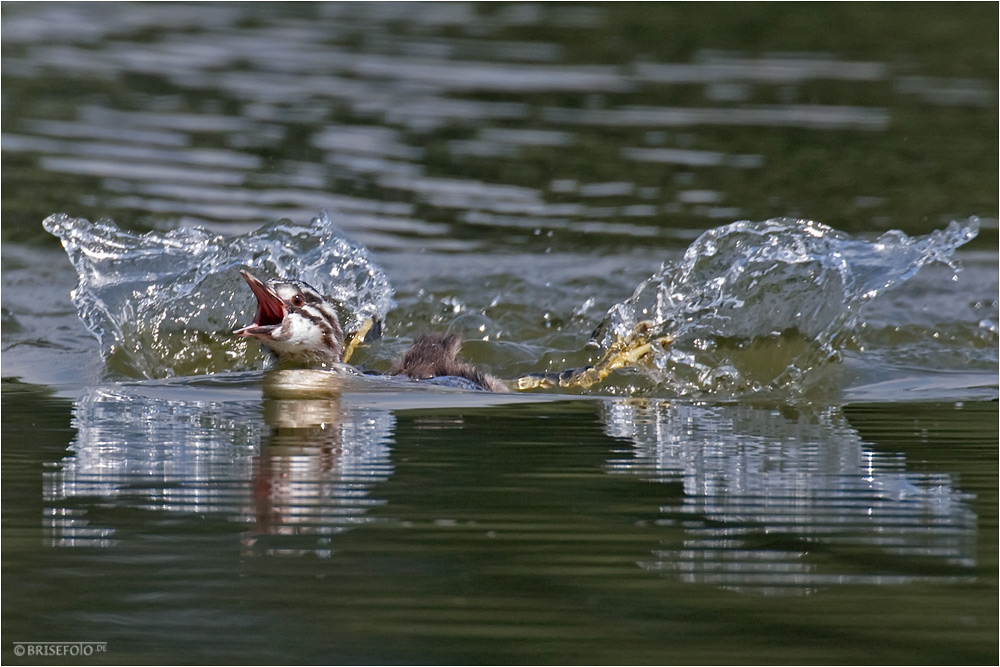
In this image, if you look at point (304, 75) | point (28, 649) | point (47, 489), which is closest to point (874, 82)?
point (304, 75)

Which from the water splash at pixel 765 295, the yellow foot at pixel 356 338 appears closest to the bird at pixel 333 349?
the yellow foot at pixel 356 338

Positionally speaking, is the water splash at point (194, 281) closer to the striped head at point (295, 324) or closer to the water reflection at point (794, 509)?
the striped head at point (295, 324)

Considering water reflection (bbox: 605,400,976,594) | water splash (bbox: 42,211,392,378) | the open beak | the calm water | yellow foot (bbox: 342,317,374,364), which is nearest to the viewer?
the calm water

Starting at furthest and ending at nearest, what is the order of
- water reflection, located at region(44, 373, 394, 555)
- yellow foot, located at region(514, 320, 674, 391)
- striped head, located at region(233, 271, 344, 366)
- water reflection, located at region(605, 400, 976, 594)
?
1. yellow foot, located at region(514, 320, 674, 391)
2. striped head, located at region(233, 271, 344, 366)
3. water reflection, located at region(44, 373, 394, 555)
4. water reflection, located at region(605, 400, 976, 594)

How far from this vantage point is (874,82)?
1861cm

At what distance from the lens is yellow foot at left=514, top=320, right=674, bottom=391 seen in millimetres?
9492

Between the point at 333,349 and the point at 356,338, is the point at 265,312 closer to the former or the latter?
the point at 333,349

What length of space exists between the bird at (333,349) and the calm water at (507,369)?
25cm

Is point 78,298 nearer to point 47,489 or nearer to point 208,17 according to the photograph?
point 47,489

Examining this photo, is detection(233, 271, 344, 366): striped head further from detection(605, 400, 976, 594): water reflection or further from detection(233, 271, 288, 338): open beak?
detection(605, 400, 976, 594): water reflection

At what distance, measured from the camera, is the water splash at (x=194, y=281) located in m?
10.4

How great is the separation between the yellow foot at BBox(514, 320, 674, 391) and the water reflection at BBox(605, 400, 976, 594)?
1.91 metres

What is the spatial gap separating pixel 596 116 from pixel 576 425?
9.65 m

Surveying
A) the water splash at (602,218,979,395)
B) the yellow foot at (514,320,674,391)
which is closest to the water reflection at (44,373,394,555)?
the yellow foot at (514,320,674,391)
